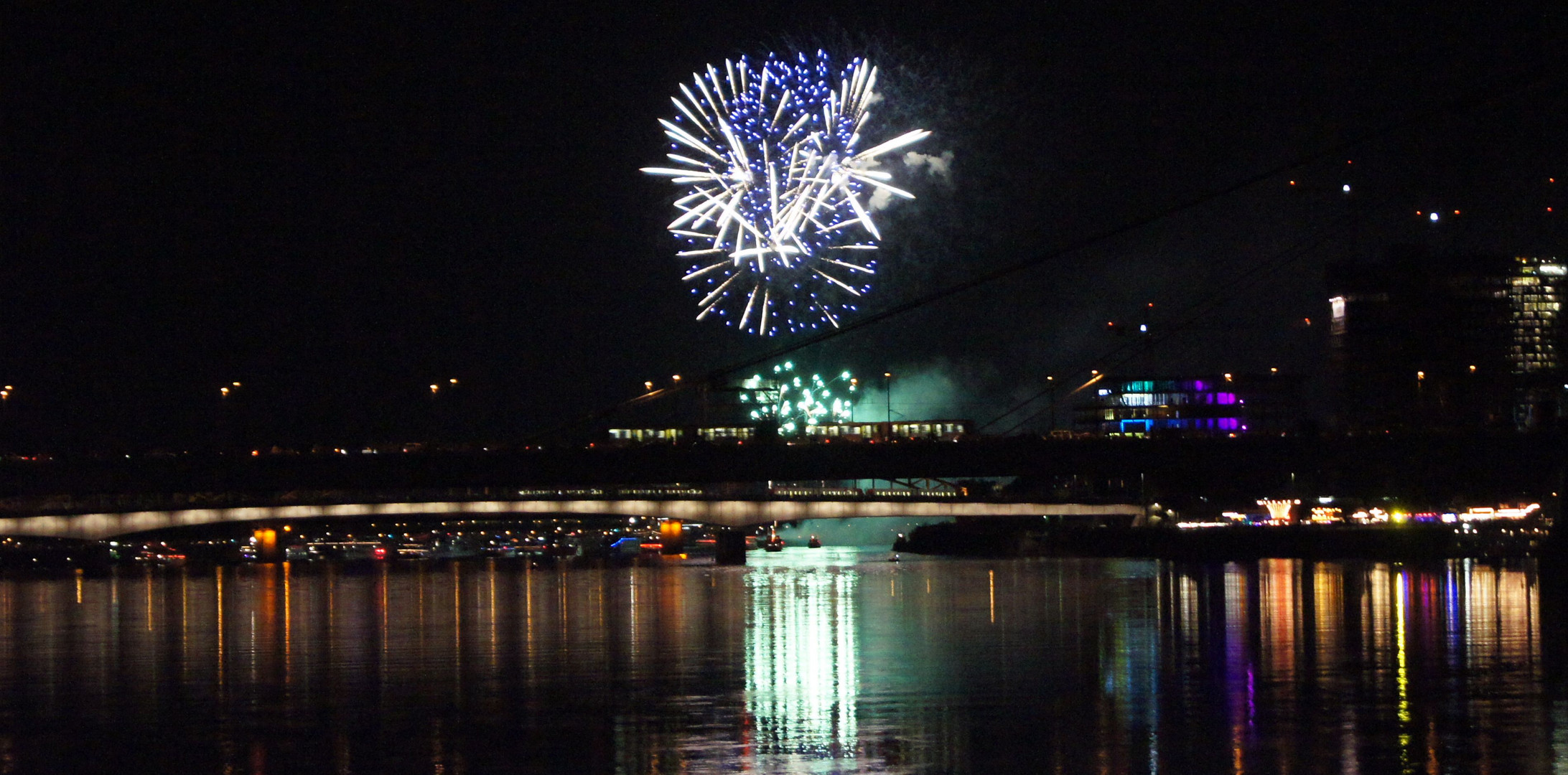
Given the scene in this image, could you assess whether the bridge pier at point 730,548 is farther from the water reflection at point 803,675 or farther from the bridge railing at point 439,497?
the water reflection at point 803,675

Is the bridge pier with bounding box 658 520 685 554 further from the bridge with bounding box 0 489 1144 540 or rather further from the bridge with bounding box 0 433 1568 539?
the bridge with bounding box 0 433 1568 539

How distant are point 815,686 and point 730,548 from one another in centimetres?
10076

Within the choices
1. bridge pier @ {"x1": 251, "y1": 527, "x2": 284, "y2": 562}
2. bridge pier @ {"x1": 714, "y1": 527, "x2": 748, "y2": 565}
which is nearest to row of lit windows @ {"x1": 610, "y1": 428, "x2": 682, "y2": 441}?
bridge pier @ {"x1": 714, "y1": 527, "x2": 748, "y2": 565}

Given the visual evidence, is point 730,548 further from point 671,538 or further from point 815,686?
point 815,686

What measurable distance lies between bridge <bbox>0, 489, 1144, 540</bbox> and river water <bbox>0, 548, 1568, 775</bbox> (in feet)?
247

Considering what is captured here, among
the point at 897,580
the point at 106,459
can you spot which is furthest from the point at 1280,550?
the point at 106,459

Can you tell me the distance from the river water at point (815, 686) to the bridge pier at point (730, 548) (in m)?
67.3

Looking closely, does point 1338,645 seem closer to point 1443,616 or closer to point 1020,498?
point 1443,616

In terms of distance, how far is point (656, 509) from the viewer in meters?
138

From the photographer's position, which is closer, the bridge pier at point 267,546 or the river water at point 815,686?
the river water at point 815,686

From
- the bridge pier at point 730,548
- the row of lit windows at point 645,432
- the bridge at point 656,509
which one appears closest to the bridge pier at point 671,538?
the row of lit windows at point 645,432

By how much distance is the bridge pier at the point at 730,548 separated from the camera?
408ft

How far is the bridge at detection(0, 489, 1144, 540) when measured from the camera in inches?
5074

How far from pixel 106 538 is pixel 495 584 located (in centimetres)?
5971
